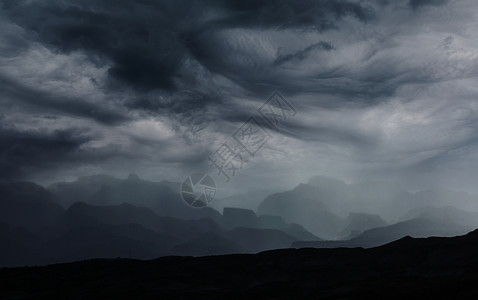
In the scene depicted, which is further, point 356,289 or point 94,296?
point 94,296

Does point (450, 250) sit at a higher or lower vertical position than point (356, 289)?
higher

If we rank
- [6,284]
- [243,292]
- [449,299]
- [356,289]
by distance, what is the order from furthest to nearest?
1. [6,284]
2. [243,292]
3. [356,289]
4. [449,299]

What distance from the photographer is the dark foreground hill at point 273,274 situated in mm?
88250

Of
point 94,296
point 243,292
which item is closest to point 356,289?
point 243,292

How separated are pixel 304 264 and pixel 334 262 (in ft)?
30.2

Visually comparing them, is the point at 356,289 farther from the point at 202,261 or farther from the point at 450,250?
the point at 202,261

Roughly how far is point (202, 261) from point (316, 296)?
2559 inches

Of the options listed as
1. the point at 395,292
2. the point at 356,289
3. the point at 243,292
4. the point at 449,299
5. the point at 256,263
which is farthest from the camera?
the point at 256,263

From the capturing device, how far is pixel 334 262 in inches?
4902

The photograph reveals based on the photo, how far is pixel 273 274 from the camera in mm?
119188

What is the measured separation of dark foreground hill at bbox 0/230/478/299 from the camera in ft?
290

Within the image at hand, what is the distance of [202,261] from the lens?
141 metres

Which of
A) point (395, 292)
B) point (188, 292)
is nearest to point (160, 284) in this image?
point (188, 292)

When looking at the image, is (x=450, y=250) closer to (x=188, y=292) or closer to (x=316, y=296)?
(x=316, y=296)
